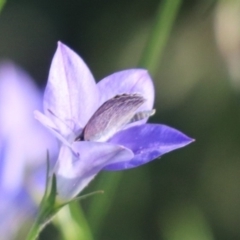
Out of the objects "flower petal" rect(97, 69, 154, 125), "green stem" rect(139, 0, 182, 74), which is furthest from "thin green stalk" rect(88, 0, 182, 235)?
"flower petal" rect(97, 69, 154, 125)

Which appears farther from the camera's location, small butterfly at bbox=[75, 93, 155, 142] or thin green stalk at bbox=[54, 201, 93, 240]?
thin green stalk at bbox=[54, 201, 93, 240]

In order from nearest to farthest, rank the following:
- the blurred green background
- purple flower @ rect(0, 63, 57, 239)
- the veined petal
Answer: the veined petal < purple flower @ rect(0, 63, 57, 239) < the blurred green background

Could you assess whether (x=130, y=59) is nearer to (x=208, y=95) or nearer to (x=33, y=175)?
(x=208, y=95)

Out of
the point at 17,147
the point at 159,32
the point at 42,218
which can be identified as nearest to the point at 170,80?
the point at 159,32

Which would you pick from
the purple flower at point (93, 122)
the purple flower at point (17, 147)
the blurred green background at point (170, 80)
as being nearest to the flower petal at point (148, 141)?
the purple flower at point (93, 122)

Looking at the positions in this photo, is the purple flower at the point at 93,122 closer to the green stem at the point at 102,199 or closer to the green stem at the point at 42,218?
the green stem at the point at 42,218

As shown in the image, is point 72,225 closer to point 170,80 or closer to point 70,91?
point 70,91

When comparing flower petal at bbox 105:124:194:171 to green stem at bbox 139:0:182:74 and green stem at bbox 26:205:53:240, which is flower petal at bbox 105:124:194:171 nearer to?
green stem at bbox 26:205:53:240
